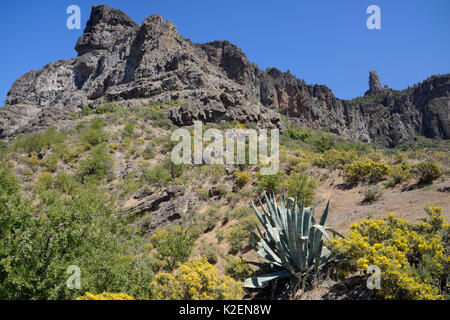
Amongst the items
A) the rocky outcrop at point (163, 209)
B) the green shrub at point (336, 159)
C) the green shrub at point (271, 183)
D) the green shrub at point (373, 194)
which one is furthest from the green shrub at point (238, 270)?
the green shrub at point (336, 159)

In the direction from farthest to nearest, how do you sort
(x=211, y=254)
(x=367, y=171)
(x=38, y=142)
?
(x=38, y=142)
(x=367, y=171)
(x=211, y=254)

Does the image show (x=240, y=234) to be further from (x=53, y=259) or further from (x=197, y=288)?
(x=53, y=259)

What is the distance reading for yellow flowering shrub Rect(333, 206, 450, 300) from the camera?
3178 mm

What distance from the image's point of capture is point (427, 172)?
7219 millimetres

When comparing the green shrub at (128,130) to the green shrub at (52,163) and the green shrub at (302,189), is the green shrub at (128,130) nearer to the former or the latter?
the green shrub at (52,163)

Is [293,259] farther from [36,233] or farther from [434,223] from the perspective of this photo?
[36,233]

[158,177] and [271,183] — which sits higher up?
[158,177]
